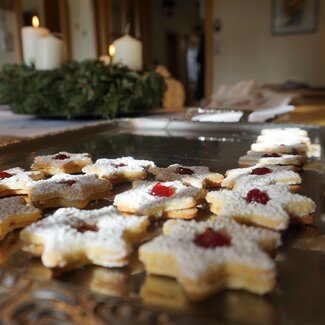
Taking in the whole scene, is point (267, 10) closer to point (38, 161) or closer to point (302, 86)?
point (302, 86)

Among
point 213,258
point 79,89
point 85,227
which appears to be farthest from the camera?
point 79,89

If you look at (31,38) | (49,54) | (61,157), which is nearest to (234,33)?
(31,38)

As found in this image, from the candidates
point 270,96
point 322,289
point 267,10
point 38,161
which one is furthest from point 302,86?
point 322,289

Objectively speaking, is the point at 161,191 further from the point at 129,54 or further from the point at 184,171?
the point at 129,54

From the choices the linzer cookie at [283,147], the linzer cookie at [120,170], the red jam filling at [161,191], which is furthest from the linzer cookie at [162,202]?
the linzer cookie at [283,147]

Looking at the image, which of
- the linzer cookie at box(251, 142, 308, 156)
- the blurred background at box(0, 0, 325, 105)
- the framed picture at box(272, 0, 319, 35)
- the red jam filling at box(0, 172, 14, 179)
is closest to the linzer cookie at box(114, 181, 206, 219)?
the red jam filling at box(0, 172, 14, 179)

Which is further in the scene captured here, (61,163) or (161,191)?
(61,163)

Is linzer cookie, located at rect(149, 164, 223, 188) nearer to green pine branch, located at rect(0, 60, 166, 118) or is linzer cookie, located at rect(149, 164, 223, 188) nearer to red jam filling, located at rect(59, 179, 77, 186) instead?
red jam filling, located at rect(59, 179, 77, 186)
